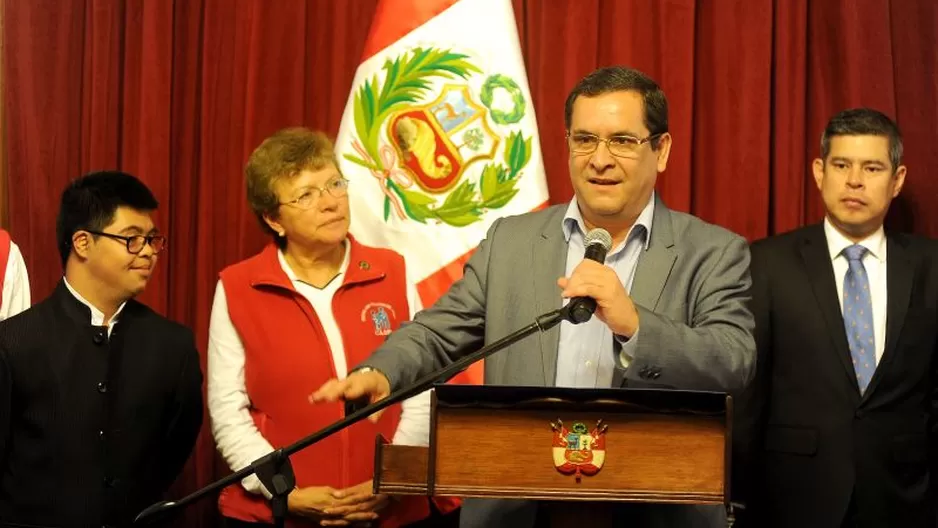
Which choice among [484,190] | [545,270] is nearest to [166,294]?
[484,190]

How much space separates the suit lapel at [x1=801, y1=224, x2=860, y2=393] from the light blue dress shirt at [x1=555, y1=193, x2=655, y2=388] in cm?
126

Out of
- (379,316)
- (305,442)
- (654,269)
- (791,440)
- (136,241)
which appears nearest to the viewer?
(305,442)

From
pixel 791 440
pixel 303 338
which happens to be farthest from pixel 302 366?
pixel 791 440

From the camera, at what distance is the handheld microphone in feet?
5.93

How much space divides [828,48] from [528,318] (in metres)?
2.07

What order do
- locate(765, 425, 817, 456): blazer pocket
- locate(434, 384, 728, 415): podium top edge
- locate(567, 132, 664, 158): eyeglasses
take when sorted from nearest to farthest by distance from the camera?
locate(434, 384, 728, 415): podium top edge < locate(567, 132, 664, 158): eyeglasses < locate(765, 425, 817, 456): blazer pocket

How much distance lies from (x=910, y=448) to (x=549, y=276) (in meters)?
1.61

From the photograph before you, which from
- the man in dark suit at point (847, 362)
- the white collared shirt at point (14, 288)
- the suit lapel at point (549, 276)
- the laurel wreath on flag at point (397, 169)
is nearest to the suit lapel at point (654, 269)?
the suit lapel at point (549, 276)

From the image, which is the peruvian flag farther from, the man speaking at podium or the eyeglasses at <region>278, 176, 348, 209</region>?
the man speaking at podium

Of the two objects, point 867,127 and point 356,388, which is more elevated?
point 867,127

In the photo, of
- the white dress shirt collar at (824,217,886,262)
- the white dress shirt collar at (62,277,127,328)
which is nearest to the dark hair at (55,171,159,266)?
the white dress shirt collar at (62,277,127,328)

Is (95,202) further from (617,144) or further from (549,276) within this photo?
(617,144)

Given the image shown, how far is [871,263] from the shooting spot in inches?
138

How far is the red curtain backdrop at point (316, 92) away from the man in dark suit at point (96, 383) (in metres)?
0.79
